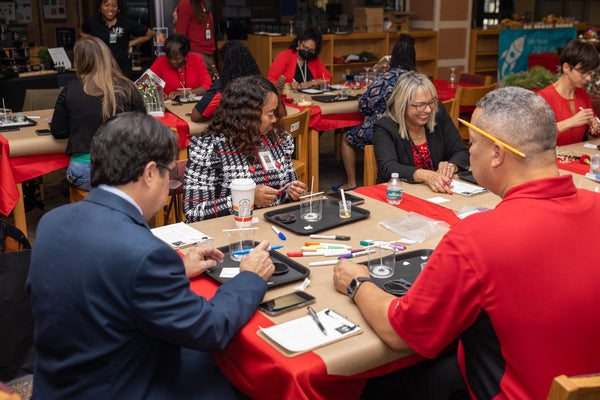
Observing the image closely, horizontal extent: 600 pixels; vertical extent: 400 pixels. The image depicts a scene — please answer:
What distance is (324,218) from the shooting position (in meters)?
2.49

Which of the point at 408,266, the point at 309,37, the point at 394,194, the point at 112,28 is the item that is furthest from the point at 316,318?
the point at 112,28

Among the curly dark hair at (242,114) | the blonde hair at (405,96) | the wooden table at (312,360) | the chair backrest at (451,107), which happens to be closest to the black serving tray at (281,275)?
the wooden table at (312,360)

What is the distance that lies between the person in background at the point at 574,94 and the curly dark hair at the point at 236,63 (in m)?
2.10

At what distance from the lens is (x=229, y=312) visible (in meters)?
1.61

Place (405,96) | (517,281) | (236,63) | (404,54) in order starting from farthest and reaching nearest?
1. (404,54)
2. (236,63)
3. (405,96)
4. (517,281)

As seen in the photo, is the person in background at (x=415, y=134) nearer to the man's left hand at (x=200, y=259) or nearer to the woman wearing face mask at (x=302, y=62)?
the man's left hand at (x=200, y=259)

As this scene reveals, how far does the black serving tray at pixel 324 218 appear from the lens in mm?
2359

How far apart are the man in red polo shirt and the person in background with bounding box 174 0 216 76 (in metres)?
5.65

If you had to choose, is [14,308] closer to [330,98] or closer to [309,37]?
[330,98]

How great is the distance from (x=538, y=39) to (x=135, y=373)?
31.5ft

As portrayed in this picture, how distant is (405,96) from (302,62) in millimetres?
3108

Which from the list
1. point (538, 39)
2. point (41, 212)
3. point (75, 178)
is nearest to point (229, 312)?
point (75, 178)

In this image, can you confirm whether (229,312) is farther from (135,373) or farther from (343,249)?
(343,249)

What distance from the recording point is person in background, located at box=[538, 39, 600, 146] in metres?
3.78
